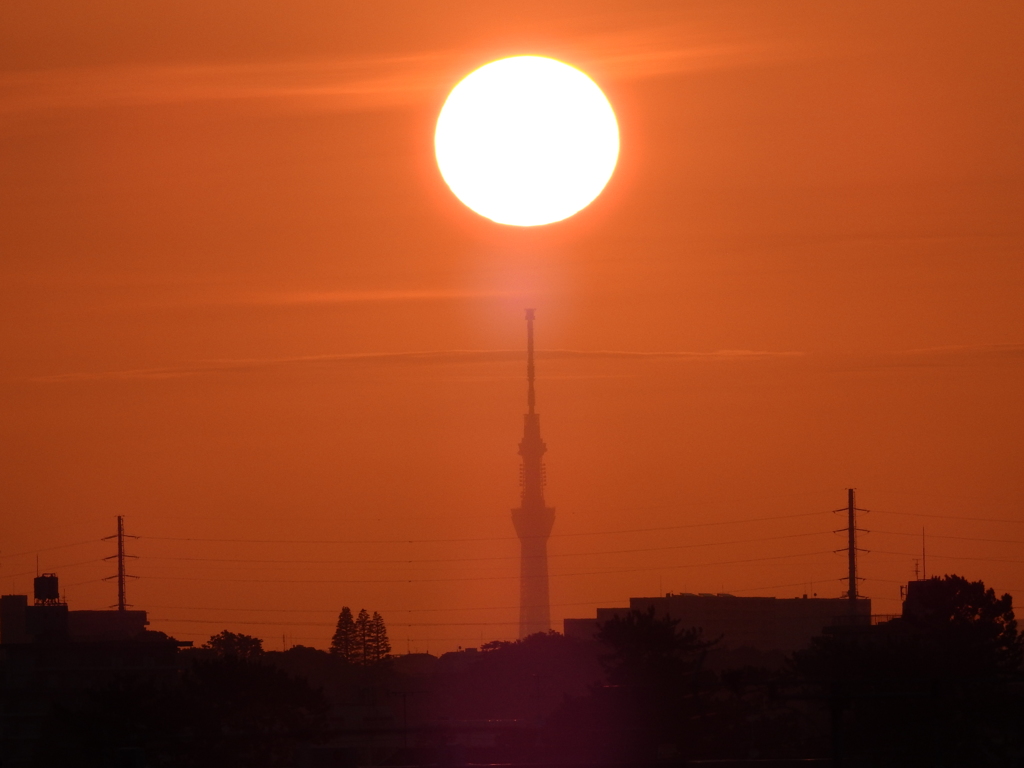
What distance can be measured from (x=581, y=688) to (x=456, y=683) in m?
14.4

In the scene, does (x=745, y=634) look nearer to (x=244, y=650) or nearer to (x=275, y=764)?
(x=244, y=650)

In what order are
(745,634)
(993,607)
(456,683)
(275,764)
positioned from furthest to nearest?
(745,634)
(456,683)
(993,607)
(275,764)

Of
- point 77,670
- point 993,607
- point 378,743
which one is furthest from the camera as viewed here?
point 77,670

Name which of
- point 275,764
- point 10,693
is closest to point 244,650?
point 10,693

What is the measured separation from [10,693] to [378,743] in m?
20.0

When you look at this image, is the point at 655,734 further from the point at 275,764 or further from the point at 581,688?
the point at 581,688

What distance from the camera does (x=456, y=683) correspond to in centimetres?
12212

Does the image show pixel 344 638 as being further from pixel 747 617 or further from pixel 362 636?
pixel 747 617

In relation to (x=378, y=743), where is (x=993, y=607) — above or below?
above

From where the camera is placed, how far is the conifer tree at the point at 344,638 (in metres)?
168

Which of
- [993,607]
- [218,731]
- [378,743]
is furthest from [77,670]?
[993,607]

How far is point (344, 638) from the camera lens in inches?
6654

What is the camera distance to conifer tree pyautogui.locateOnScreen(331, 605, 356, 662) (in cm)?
16812

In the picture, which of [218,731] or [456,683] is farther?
[456,683]
